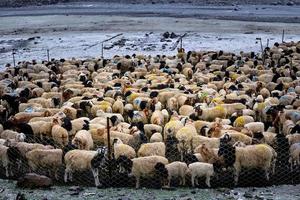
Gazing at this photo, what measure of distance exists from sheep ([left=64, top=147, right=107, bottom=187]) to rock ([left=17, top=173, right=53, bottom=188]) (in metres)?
0.53

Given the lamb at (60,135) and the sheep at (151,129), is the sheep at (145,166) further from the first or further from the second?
the lamb at (60,135)

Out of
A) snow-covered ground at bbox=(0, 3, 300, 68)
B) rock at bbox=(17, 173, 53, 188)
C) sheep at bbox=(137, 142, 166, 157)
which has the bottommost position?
rock at bbox=(17, 173, 53, 188)

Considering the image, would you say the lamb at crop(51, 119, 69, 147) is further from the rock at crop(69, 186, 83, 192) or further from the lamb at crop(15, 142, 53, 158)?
the rock at crop(69, 186, 83, 192)

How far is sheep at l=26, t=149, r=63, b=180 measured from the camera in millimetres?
11117

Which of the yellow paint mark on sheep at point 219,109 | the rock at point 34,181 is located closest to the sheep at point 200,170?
the rock at point 34,181

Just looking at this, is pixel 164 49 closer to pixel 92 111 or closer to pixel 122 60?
pixel 122 60

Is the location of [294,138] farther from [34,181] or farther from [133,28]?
[133,28]

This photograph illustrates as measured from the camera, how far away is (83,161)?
10938 mm

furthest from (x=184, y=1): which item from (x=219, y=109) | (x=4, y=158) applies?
(x=4, y=158)

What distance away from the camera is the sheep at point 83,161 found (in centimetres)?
1083

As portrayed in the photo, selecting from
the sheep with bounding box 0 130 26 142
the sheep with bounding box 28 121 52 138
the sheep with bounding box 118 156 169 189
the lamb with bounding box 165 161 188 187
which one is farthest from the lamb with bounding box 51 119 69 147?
the lamb with bounding box 165 161 188 187

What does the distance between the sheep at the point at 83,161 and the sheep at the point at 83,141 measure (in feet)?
2.70

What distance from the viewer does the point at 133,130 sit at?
42.0 feet

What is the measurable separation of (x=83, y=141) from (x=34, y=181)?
185 centimetres
